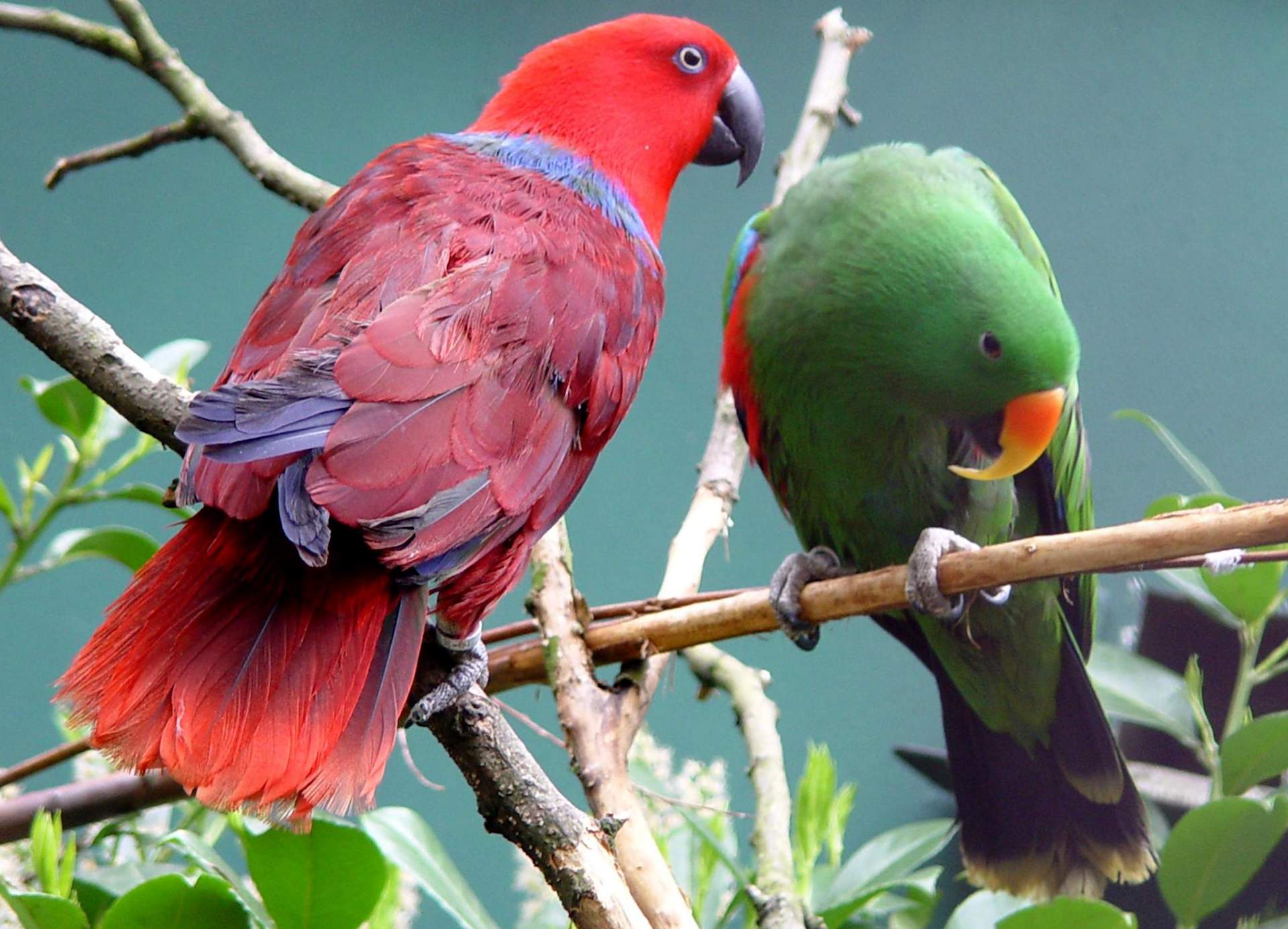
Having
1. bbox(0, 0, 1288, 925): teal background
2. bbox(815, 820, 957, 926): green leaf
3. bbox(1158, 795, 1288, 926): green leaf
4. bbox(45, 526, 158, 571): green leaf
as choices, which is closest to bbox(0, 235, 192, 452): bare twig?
bbox(45, 526, 158, 571): green leaf

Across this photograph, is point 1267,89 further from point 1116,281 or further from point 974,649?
point 974,649

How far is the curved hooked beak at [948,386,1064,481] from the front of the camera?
1.12 meters

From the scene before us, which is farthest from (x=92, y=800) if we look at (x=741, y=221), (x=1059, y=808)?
(x=741, y=221)

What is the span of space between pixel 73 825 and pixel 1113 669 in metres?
1.27

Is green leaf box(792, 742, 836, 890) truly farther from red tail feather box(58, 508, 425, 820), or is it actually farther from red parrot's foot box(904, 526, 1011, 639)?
red tail feather box(58, 508, 425, 820)

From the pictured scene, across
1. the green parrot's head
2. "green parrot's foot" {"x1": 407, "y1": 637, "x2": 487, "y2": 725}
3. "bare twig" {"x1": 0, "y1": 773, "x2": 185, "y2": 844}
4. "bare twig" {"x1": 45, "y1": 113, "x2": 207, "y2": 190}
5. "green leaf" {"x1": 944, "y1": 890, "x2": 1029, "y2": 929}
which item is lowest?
"green leaf" {"x1": 944, "y1": 890, "x2": 1029, "y2": 929}

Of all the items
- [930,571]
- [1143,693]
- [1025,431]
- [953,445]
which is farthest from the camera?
[1143,693]

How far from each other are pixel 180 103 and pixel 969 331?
0.93 metres

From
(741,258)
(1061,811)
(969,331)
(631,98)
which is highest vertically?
(631,98)

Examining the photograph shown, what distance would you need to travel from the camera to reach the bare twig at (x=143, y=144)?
4.43ft

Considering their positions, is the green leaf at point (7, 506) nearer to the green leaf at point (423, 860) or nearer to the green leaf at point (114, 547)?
the green leaf at point (114, 547)

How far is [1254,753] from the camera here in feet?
4.47

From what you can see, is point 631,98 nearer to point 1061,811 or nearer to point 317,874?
point 317,874

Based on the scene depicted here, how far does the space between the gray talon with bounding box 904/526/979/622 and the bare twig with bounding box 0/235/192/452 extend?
598mm
